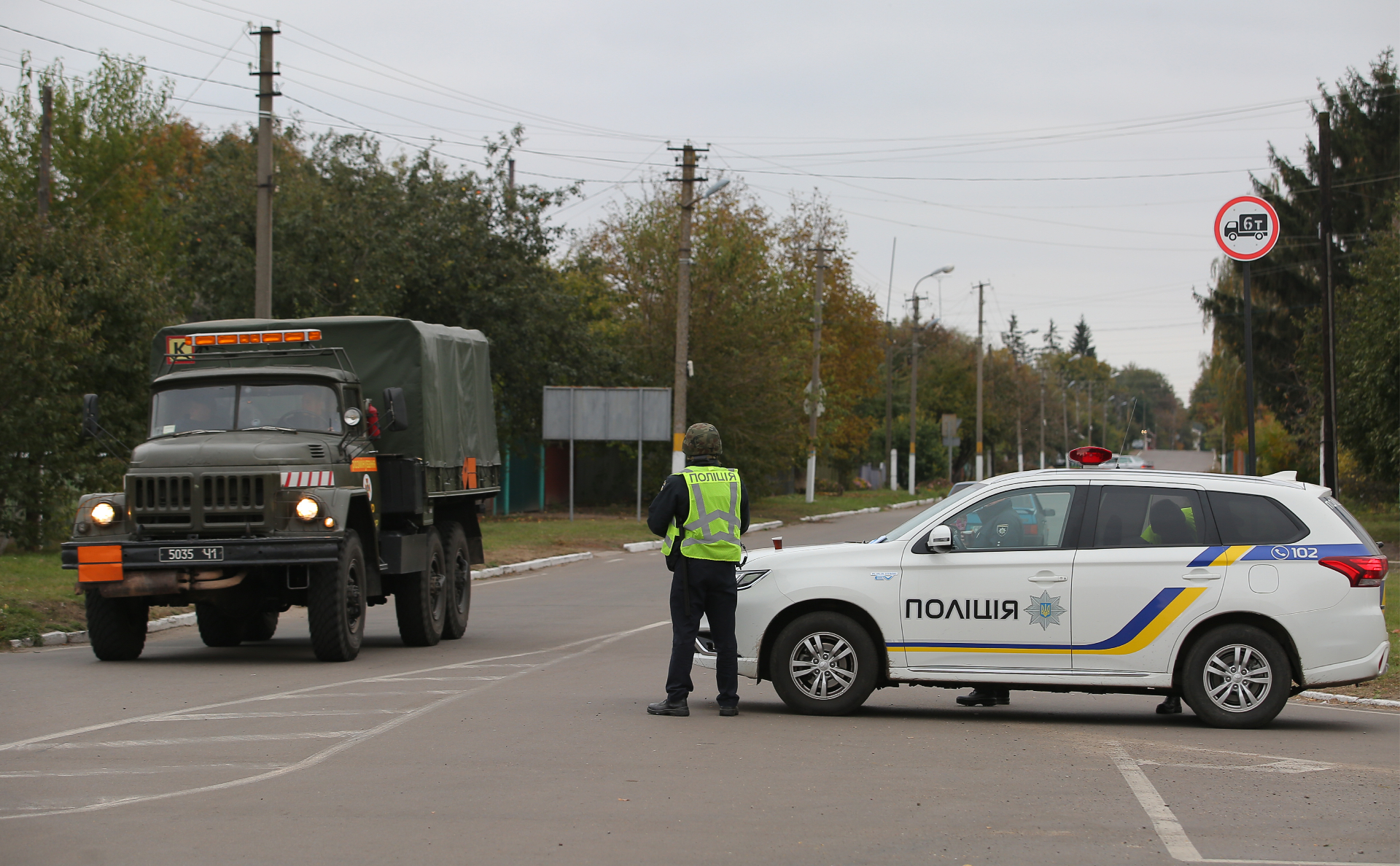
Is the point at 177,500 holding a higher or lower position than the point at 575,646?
higher

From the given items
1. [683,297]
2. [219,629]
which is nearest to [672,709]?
[219,629]

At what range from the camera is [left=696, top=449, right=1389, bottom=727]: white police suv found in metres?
9.19

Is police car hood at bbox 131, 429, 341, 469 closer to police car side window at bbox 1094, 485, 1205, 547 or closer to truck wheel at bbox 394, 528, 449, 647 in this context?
truck wheel at bbox 394, 528, 449, 647

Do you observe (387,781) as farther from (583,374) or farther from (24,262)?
(583,374)

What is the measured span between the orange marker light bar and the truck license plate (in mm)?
2498

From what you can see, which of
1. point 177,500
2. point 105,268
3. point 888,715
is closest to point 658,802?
point 888,715

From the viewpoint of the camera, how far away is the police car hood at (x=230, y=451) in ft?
40.1

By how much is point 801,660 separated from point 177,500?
583 cm

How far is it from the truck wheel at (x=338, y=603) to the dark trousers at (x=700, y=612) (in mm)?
3898

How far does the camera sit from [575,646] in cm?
1406

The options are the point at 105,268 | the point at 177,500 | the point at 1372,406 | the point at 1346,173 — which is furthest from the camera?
the point at 1346,173

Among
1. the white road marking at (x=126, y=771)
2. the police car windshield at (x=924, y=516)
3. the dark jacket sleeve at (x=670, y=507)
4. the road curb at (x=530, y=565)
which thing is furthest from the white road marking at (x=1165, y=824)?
the road curb at (x=530, y=565)

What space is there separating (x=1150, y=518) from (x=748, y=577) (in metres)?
2.72

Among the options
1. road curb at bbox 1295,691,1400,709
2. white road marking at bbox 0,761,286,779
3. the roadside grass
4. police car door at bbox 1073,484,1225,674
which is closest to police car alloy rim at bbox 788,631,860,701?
police car door at bbox 1073,484,1225,674
